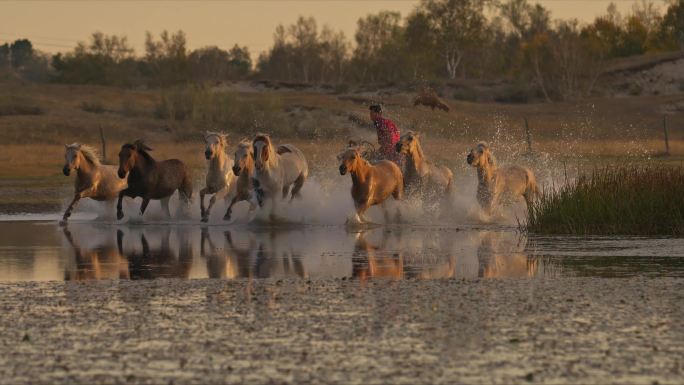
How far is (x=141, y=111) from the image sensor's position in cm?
6925

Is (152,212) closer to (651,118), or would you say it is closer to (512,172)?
(512,172)

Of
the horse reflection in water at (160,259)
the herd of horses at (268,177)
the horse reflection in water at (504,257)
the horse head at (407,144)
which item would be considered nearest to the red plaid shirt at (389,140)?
the herd of horses at (268,177)

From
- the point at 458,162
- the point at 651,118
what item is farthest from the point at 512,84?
the point at 458,162

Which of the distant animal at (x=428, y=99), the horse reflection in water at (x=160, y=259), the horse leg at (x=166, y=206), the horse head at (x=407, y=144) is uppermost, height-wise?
the distant animal at (x=428, y=99)

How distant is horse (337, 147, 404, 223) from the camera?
23047 millimetres

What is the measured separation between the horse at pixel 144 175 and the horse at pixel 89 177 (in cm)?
54

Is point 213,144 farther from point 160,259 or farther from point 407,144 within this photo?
point 160,259

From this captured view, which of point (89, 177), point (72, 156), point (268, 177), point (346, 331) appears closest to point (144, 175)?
point (89, 177)

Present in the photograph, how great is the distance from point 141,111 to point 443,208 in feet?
150

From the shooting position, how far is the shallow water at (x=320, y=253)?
1566 centimetres

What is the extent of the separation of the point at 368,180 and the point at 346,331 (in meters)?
12.3

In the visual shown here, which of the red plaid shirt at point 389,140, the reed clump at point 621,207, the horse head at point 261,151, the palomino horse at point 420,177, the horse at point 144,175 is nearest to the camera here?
the reed clump at point 621,207

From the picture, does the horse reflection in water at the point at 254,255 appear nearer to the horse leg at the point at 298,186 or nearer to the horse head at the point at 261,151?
the horse head at the point at 261,151

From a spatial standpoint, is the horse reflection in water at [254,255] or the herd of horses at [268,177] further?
the herd of horses at [268,177]
